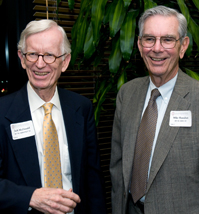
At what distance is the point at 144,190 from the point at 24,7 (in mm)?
1934

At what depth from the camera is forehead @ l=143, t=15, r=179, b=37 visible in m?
1.40

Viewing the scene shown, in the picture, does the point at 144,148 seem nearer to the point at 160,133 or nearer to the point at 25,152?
the point at 160,133

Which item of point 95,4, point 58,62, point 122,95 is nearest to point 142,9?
point 95,4

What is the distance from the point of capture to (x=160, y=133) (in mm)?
1356

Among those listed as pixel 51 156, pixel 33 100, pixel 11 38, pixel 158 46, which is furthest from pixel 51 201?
pixel 11 38

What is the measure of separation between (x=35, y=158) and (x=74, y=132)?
28 centimetres

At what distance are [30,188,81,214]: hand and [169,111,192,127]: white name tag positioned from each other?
26.4 inches

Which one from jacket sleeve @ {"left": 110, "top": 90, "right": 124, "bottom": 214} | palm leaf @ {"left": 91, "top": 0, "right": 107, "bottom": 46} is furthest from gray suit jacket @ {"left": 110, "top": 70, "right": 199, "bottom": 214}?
palm leaf @ {"left": 91, "top": 0, "right": 107, "bottom": 46}

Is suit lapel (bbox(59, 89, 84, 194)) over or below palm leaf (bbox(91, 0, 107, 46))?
below

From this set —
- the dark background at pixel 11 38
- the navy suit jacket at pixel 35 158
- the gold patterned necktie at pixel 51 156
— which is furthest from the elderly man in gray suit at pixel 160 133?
the dark background at pixel 11 38

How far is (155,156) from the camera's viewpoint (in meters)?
1.33

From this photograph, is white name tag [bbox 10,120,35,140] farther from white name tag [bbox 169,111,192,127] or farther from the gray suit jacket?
white name tag [bbox 169,111,192,127]

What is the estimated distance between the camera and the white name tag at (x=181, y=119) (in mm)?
1310

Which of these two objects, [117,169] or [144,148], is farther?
[117,169]
